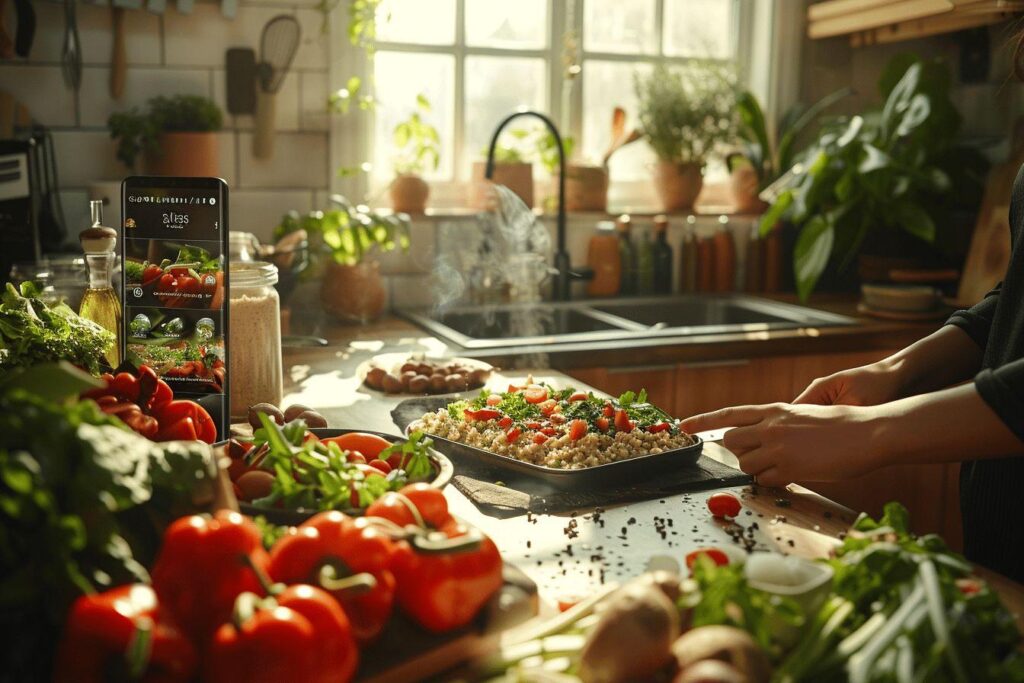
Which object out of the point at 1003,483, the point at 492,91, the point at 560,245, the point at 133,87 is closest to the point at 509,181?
the point at 560,245

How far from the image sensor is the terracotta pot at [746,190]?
3.27 m

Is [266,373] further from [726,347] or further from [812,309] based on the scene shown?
[812,309]

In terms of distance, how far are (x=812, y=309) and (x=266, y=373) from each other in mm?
1838

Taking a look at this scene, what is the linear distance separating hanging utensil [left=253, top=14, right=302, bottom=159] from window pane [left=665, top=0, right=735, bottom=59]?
1.28 meters

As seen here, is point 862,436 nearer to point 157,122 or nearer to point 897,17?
point 157,122

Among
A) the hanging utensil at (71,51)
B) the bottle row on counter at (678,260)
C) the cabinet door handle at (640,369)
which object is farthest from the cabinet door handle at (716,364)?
the hanging utensil at (71,51)

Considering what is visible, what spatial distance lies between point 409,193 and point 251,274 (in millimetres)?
1349

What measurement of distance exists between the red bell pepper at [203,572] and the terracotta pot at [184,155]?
6.40 ft

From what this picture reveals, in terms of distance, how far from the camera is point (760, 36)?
131 inches

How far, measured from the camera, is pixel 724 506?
1.19m

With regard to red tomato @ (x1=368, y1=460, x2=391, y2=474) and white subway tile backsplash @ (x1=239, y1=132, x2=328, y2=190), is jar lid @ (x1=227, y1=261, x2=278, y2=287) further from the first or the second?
white subway tile backsplash @ (x1=239, y1=132, x2=328, y2=190)

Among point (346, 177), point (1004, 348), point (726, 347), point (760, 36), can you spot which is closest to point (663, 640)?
point (1004, 348)

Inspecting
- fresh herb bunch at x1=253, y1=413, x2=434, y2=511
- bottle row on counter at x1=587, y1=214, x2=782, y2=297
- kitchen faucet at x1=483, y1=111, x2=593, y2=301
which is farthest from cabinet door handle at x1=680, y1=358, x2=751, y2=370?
fresh herb bunch at x1=253, y1=413, x2=434, y2=511

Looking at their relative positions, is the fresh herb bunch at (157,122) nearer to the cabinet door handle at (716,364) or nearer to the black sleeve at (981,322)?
the cabinet door handle at (716,364)
